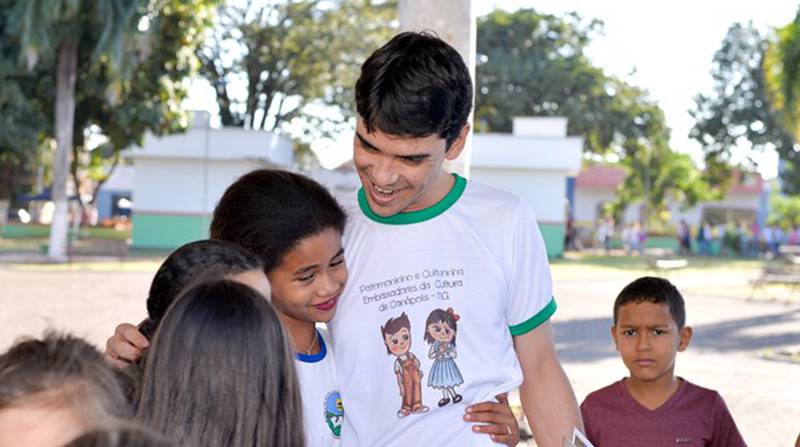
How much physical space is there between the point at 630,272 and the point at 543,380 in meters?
30.1

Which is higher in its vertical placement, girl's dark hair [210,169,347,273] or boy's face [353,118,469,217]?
boy's face [353,118,469,217]

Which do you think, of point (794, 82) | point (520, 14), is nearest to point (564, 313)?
point (794, 82)

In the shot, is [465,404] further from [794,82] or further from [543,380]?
[794,82]

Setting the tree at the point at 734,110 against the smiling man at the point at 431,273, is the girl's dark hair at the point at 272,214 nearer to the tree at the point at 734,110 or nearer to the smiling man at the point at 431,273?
the smiling man at the point at 431,273

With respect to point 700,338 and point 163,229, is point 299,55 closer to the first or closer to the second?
point 163,229

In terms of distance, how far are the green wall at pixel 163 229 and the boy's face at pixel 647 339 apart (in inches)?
1349

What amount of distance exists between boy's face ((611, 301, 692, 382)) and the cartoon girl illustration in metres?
1.61

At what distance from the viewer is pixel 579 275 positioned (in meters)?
30.2

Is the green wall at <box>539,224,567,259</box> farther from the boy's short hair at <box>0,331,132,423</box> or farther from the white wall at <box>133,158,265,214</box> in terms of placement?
the boy's short hair at <box>0,331,132,423</box>

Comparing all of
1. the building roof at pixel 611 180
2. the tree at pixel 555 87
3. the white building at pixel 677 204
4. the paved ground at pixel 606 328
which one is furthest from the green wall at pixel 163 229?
the white building at pixel 677 204

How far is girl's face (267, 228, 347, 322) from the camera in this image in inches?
108

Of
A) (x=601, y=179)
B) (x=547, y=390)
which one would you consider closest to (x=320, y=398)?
(x=547, y=390)

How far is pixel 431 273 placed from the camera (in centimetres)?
276

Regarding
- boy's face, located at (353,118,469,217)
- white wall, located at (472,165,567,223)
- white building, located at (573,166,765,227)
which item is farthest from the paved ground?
white building, located at (573,166,765,227)
